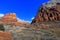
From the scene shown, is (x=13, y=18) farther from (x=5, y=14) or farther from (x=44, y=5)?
(x=44, y=5)

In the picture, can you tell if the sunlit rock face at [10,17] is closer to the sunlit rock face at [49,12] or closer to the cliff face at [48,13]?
the sunlit rock face at [49,12]

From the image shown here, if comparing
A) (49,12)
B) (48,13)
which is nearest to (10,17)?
(48,13)

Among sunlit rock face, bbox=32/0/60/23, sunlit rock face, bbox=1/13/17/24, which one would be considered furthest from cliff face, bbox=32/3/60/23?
sunlit rock face, bbox=1/13/17/24

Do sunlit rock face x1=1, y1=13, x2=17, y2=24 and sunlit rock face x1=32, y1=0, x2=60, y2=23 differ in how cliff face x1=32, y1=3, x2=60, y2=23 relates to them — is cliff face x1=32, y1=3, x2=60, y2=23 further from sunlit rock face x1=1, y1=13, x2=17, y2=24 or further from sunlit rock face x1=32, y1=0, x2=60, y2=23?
sunlit rock face x1=1, y1=13, x2=17, y2=24

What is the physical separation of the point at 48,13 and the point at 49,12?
15.1 inches

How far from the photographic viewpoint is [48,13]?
2699 inches

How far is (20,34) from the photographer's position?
5138 centimetres

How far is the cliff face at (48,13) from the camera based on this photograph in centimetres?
6644

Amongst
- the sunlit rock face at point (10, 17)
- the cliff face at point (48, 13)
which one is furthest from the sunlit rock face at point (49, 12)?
the sunlit rock face at point (10, 17)

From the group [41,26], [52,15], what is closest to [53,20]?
[52,15]

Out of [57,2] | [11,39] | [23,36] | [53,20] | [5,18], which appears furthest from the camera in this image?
[5,18]

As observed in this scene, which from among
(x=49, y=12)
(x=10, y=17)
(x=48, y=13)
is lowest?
(x=48, y=13)

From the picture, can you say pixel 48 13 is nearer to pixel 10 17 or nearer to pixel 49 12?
pixel 49 12

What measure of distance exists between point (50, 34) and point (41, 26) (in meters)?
7.24
